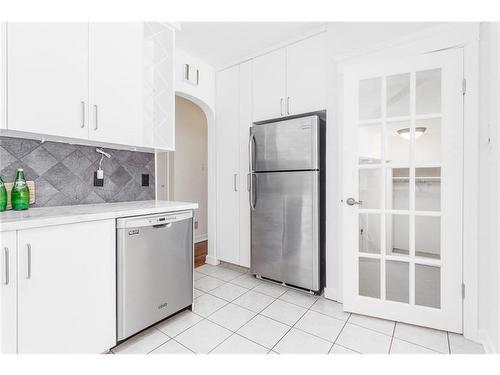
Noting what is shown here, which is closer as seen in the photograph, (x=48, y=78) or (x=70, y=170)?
(x=48, y=78)

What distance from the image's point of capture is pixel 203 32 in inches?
96.6

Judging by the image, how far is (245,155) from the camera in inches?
116

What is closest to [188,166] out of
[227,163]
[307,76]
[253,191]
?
[227,163]

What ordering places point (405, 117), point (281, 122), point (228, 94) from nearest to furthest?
point (405, 117)
point (281, 122)
point (228, 94)

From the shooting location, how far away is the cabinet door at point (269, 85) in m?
2.65

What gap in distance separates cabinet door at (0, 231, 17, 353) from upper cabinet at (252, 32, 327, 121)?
231 cm

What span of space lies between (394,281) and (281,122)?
65.5 inches

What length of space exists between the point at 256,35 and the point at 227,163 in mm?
1413

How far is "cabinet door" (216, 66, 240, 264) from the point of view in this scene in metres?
3.03

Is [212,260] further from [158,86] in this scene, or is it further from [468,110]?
[468,110]

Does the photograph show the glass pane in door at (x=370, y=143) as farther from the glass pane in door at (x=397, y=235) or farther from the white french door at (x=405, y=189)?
the glass pane in door at (x=397, y=235)

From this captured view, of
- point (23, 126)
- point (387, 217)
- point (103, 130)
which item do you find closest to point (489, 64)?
point (387, 217)
